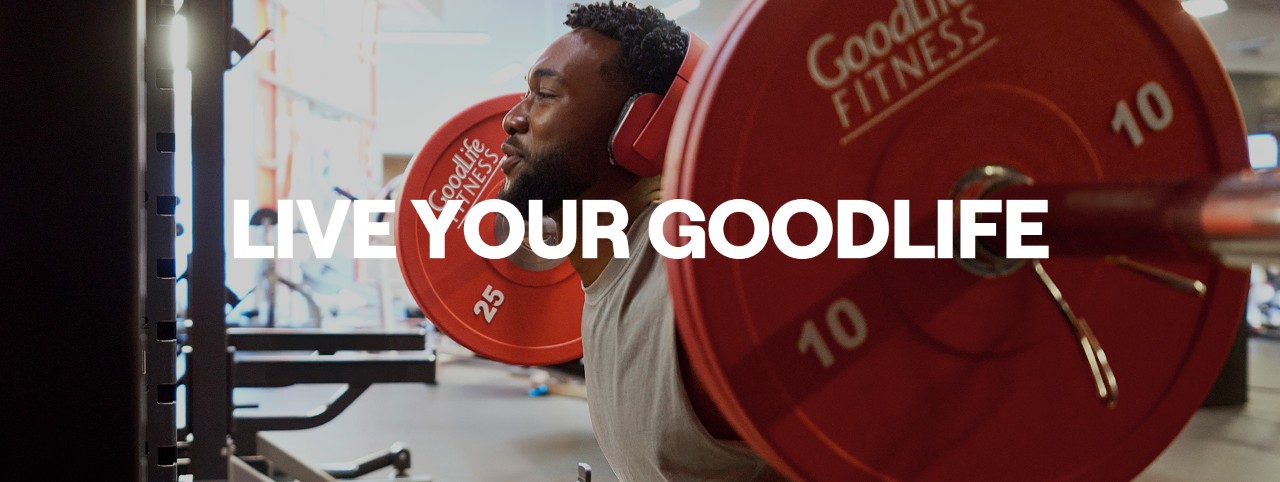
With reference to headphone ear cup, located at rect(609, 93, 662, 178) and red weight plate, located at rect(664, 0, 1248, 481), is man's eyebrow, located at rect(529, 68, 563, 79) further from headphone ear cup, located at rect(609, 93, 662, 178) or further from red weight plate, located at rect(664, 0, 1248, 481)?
red weight plate, located at rect(664, 0, 1248, 481)

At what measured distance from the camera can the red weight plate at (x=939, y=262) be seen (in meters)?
0.47

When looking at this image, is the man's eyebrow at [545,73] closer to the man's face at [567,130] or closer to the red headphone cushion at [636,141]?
the man's face at [567,130]

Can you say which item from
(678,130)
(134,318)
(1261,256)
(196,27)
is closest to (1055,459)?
(1261,256)

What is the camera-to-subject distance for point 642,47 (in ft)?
3.58

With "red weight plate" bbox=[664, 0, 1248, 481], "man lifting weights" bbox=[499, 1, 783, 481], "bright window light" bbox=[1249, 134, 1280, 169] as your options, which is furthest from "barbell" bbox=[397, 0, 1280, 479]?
"bright window light" bbox=[1249, 134, 1280, 169]

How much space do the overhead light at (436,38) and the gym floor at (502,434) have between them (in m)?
4.20

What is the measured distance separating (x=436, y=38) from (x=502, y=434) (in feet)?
19.3

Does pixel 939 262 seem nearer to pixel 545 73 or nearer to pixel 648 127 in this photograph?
pixel 648 127

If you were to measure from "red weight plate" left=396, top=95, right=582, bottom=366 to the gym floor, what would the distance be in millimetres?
1852

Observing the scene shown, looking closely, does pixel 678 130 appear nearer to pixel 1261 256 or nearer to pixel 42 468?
pixel 1261 256

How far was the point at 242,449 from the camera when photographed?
2.80 metres

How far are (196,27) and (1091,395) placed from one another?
1804mm

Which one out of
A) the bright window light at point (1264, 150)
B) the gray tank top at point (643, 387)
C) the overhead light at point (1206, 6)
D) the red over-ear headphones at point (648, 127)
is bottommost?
the gray tank top at point (643, 387)

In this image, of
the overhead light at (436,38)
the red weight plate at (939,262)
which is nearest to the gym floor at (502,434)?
the red weight plate at (939,262)
